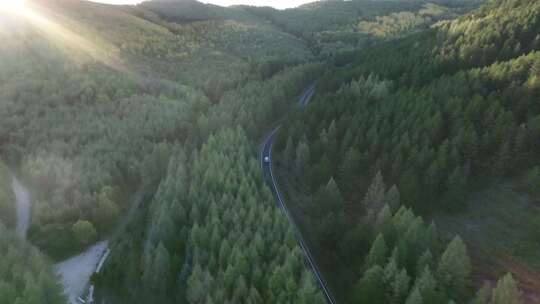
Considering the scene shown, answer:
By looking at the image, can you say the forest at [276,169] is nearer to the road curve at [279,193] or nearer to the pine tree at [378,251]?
the pine tree at [378,251]

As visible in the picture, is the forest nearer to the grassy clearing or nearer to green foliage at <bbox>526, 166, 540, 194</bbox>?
green foliage at <bbox>526, 166, 540, 194</bbox>

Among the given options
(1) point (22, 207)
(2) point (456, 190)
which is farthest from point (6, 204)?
(2) point (456, 190)

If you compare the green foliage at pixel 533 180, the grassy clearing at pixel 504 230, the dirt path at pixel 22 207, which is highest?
the green foliage at pixel 533 180

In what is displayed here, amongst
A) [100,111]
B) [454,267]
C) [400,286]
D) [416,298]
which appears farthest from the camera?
[100,111]

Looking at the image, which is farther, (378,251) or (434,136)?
(434,136)

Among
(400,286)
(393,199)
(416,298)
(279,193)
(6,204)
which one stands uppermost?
(393,199)

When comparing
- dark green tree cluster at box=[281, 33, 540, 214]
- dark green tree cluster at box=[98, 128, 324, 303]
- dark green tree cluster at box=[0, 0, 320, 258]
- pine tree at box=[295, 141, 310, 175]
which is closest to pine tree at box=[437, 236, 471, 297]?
dark green tree cluster at box=[98, 128, 324, 303]

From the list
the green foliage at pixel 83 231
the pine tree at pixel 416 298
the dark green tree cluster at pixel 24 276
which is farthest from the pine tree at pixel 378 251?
the green foliage at pixel 83 231

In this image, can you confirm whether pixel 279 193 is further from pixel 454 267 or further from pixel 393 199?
pixel 454 267
